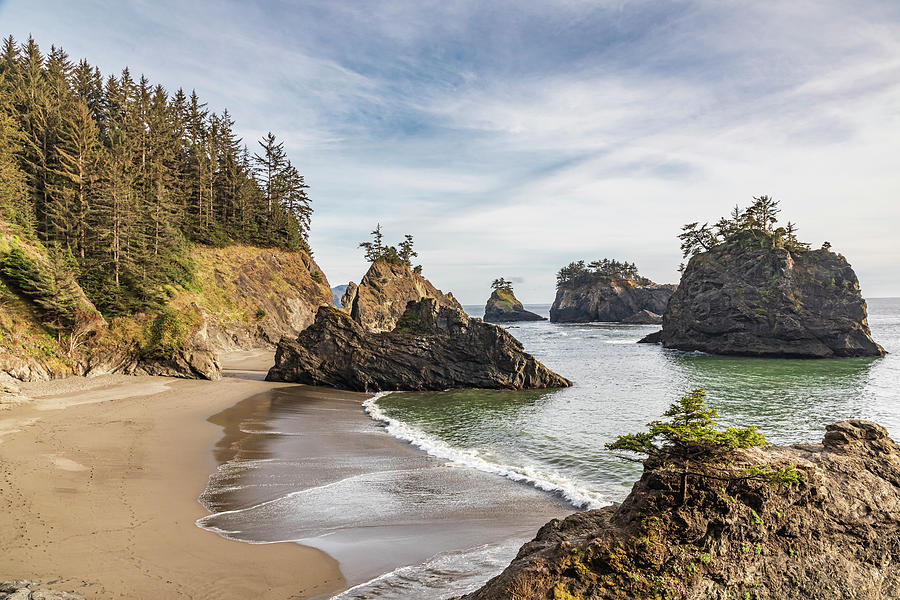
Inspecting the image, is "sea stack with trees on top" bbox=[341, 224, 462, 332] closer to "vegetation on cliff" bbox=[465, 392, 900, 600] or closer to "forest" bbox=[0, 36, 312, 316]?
"forest" bbox=[0, 36, 312, 316]

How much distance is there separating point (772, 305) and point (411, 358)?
49.6 m

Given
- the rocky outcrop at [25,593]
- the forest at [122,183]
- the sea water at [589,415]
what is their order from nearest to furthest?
the rocky outcrop at [25,593], the sea water at [589,415], the forest at [122,183]

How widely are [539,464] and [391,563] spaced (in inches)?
355

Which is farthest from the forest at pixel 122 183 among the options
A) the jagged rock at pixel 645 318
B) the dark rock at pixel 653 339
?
the jagged rock at pixel 645 318

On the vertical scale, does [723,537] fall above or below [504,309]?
below

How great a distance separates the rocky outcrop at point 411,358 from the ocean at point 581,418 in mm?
1736

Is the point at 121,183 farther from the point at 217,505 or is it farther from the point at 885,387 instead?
the point at 885,387

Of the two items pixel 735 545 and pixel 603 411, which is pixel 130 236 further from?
pixel 735 545

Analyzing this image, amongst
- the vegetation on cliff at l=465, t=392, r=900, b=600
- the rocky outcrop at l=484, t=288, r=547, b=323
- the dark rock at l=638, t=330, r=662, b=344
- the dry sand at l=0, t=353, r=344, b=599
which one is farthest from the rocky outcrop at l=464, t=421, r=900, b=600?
the rocky outcrop at l=484, t=288, r=547, b=323

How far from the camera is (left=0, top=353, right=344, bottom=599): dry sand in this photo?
793 cm

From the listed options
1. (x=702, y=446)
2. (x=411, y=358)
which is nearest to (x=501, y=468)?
(x=702, y=446)

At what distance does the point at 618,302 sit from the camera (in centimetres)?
13075

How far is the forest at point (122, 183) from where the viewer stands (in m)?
32.4

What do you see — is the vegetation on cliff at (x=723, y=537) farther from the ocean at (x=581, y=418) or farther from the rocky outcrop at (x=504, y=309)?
the rocky outcrop at (x=504, y=309)
